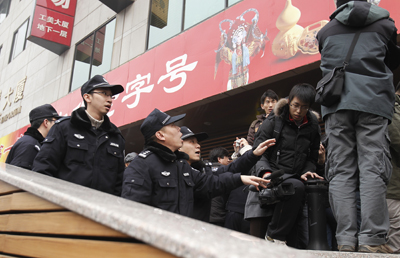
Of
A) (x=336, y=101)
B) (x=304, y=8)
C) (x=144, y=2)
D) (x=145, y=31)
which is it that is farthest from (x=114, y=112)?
(x=336, y=101)

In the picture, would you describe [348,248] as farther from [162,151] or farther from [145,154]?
[145,154]

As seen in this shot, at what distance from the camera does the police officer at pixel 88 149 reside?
2.98 metres

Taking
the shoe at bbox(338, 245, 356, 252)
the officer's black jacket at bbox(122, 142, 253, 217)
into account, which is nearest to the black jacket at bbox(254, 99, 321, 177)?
the officer's black jacket at bbox(122, 142, 253, 217)

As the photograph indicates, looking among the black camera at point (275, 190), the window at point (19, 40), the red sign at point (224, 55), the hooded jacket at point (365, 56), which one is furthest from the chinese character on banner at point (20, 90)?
the hooded jacket at point (365, 56)

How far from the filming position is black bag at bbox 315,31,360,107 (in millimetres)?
2564

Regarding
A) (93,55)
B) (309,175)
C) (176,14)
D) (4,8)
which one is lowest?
(309,175)

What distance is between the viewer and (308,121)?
11.1 ft

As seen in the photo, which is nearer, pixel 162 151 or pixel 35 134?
pixel 162 151

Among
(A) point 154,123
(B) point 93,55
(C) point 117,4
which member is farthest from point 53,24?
Result: (A) point 154,123

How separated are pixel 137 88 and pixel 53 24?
6226mm

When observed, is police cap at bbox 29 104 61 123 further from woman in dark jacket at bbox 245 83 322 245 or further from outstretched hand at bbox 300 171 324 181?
outstretched hand at bbox 300 171 324 181

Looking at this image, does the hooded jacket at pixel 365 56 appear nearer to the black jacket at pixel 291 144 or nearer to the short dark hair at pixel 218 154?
the black jacket at pixel 291 144

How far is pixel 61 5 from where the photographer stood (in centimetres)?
1348

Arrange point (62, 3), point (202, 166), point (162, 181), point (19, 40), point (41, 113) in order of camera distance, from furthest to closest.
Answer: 1. point (19, 40)
2. point (62, 3)
3. point (41, 113)
4. point (202, 166)
5. point (162, 181)
